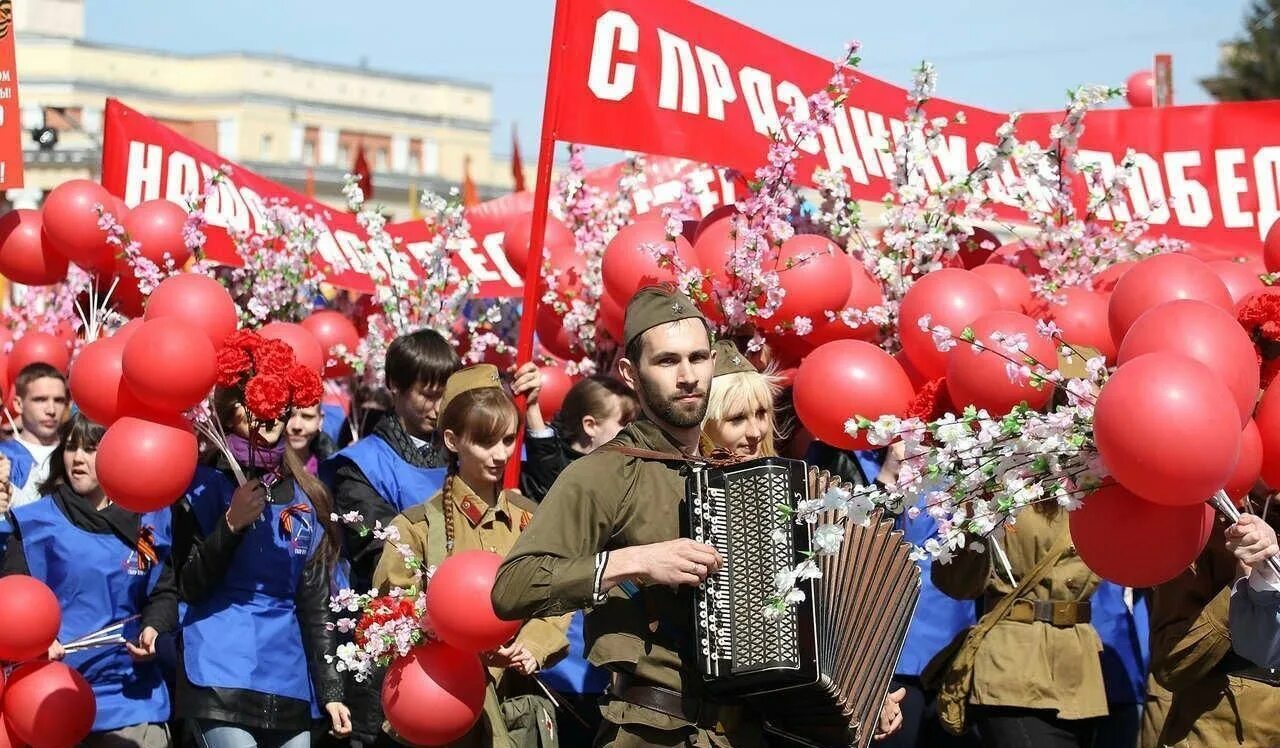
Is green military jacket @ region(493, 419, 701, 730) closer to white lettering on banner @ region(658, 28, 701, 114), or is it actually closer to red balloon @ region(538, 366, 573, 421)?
white lettering on banner @ region(658, 28, 701, 114)

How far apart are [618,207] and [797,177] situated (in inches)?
68.2

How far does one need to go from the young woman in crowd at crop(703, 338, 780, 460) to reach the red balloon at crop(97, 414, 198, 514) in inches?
76.3

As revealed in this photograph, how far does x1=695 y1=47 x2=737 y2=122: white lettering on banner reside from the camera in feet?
24.8

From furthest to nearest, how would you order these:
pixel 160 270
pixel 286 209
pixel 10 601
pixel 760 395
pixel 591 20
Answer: pixel 286 209
pixel 160 270
pixel 591 20
pixel 10 601
pixel 760 395

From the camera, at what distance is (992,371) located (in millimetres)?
5242

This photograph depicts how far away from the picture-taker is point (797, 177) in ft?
25.2

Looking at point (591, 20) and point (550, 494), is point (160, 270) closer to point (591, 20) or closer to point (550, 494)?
point (591, 20)

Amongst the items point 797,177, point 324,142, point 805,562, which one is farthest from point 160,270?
point 324,142

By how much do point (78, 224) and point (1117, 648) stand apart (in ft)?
16.1

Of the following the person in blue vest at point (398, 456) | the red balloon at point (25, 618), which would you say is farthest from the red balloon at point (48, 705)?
the person in blue vest at point (398, 456)

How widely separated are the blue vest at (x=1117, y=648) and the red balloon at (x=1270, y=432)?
8.52ft

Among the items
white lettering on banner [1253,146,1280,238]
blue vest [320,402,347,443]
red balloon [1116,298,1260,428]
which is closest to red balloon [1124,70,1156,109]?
white lettering on banner [1253,146,1280,238]

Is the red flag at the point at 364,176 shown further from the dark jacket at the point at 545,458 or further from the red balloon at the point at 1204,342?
the red balloon at the point at 1204,342

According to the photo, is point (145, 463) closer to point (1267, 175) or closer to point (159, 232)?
point (159, 232)
